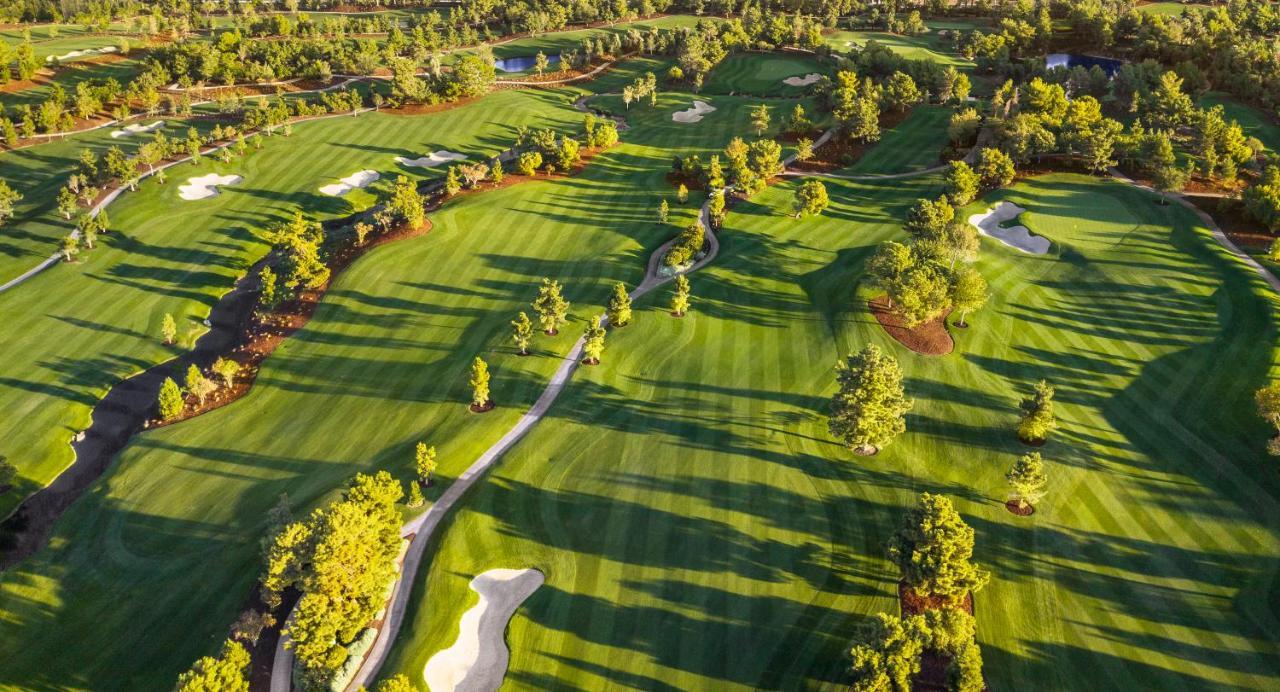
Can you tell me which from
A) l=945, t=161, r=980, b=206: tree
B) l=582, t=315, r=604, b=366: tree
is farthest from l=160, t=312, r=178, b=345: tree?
l=945, t=161, r=980, b=206: tree

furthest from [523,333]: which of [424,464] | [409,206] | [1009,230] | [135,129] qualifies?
[135,129]

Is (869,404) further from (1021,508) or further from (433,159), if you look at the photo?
(433,159)

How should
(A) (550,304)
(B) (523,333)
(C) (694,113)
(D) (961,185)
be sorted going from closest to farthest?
1. (B) (523,333)
2. (A) (550,304)
3. (D) (961,185)
4. (C) (694,113)

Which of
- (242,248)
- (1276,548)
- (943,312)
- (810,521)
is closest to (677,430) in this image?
(810,521)

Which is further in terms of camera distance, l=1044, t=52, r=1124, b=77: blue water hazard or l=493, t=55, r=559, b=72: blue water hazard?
l=493, t=55, r=559, b=72: blue water hazard

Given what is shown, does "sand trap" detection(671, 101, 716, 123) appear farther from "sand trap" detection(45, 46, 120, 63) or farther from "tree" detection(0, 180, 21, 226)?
"sand trap" detection(45, 46, 120, 63)

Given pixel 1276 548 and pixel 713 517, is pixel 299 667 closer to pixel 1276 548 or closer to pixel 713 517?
pixel 713 517
